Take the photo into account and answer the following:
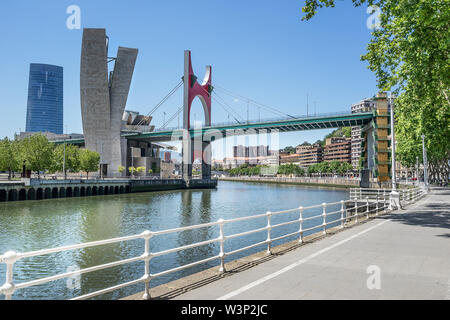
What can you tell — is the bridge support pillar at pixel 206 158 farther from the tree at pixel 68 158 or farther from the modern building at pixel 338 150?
the modern building at pixel 338 150

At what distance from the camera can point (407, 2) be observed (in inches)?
573

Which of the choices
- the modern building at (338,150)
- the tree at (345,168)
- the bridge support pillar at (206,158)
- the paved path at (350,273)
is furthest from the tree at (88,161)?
the modern building at (338,150)

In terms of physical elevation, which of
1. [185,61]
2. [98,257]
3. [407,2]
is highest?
[185,61]

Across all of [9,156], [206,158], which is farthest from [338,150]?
[9,156]

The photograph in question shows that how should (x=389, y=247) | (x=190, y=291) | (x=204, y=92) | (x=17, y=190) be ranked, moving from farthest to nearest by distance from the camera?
(x=204, y=92)
(x=17, y=190)
(x=389, y=247)
(x=190, y=291)

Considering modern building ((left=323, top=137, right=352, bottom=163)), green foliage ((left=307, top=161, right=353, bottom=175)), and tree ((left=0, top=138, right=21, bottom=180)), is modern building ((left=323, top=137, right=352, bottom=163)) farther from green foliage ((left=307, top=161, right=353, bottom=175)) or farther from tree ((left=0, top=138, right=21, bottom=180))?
tree ((left=0, top=138, right=21, bottom=180))

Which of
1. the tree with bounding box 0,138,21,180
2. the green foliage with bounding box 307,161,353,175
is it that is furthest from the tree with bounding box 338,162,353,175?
the tree with bounding box 0,138,21,180

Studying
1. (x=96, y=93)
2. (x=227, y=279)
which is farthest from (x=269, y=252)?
(x=96, y=93)

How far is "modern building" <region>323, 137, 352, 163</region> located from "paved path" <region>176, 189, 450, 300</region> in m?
166

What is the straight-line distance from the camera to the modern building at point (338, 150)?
16973 centimetres

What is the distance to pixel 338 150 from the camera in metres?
176

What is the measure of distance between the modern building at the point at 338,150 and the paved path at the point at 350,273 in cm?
16612
